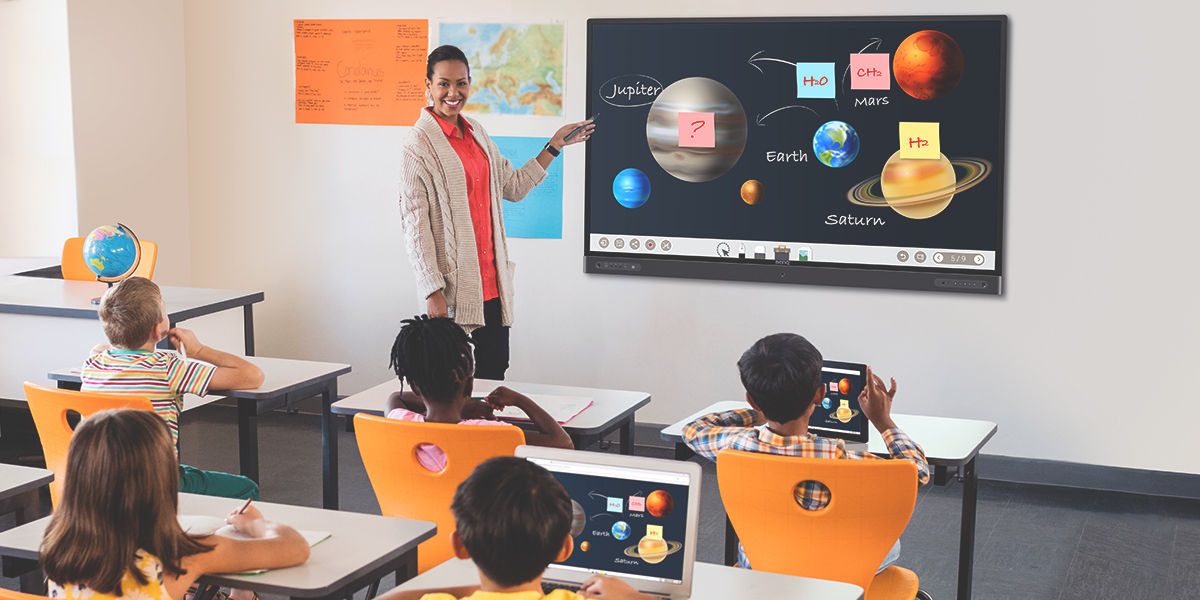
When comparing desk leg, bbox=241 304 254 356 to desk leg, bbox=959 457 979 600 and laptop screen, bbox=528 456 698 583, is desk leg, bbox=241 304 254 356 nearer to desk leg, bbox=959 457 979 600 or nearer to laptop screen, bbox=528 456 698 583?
desk leg, bbox=959 457 979 600

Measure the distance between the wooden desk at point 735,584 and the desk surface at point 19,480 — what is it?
3.16 ft

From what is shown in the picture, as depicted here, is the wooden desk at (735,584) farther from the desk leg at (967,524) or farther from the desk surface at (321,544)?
the desk leg at (967,524)

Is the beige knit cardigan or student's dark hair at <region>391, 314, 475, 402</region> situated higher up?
the beige knit cardigan

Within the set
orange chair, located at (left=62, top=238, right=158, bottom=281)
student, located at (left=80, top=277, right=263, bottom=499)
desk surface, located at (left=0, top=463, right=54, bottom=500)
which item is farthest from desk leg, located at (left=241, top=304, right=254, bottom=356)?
desk surface, located at (left=0, top=463, right=54, bottom=500)

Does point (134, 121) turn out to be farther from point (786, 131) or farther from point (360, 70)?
point (786, 131)

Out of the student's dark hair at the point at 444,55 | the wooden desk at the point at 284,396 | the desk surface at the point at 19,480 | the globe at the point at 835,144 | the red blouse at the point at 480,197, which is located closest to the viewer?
the desk surface at the point at 19,480

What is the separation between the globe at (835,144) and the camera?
4.90 meters

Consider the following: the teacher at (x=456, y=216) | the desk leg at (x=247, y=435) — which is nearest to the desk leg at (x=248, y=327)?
the teacher at (x=456, y=216)

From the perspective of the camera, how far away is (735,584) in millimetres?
2008

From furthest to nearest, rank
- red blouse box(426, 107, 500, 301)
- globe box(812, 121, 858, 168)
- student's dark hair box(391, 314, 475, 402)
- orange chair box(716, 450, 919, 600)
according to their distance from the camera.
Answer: globe box(812, 121, 858, 168) → red blouse box(426, 107, 500, 301) → student's dark hair box(391, 314, 475, 402) → orange chair box(716, 450, 919, 600)

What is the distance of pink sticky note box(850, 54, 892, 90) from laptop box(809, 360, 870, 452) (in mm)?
2243

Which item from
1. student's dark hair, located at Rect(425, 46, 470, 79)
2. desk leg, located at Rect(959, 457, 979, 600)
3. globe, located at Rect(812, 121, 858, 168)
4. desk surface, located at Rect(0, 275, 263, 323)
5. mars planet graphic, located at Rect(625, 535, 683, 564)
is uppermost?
student's dark hair, located at Rect(425, 46, 470, 79)

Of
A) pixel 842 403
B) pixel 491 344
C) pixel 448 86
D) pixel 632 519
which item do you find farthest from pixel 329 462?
pixel 632 519

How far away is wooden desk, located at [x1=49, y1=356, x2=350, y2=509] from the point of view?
344 centimetres
